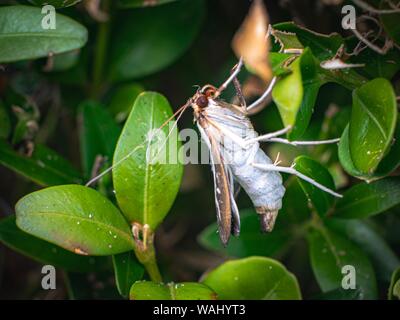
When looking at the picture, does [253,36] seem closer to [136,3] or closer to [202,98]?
[136,3]

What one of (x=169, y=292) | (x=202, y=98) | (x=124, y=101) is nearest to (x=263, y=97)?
(x=202, y=98)

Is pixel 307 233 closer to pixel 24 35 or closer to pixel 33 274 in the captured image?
pixel 24 35

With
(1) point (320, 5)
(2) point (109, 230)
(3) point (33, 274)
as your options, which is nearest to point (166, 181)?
(2) point (109, 230)

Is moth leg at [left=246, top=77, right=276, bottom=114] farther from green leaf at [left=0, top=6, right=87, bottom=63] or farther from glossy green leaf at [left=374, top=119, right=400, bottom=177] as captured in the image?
green leaf at [left=0, top=6, right=87, bottom=63]

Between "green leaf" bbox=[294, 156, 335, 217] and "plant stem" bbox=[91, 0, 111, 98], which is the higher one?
"plant stem" bbox=[91, 0, 111, 98]

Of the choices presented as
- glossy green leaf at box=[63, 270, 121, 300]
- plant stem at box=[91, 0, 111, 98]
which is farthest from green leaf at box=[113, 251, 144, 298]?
plant stem at box=[91, 0, 111, 98]

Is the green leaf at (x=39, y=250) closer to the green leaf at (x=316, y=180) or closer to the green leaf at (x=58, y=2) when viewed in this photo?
the green leaf at (x=58, y=2)
